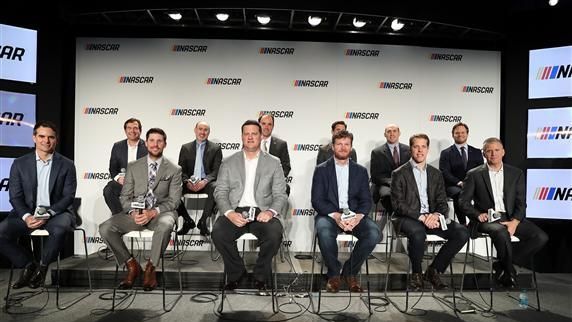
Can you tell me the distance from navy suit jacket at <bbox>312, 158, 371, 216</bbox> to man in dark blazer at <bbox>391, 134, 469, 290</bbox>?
0.35 m

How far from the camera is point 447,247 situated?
3.99 meters

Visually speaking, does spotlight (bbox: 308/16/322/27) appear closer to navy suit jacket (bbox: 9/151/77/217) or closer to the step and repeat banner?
the step and repeat banner

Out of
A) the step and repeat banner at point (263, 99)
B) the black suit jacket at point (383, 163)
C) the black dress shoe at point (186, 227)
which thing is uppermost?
the step and repeat banner at point (263, 99)

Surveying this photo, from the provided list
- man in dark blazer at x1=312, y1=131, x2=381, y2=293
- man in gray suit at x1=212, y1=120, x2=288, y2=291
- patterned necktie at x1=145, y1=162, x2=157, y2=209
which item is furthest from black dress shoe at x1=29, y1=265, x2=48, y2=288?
man in dark blazer at x1=312, y1=131, x2=381, y2=293

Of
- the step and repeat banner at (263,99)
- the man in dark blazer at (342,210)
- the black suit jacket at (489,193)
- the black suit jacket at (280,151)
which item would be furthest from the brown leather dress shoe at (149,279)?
the black suit jacket at (489,193)

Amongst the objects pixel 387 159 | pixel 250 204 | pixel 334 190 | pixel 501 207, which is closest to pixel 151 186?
pixel 250 204

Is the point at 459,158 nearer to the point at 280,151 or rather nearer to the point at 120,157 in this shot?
the point at 280,151

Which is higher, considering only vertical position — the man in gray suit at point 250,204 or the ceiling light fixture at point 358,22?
the ceiling light fixture at point 358,22

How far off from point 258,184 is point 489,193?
2.40 meters

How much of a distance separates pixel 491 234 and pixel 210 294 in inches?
113

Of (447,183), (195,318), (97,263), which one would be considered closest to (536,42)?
(447,183)

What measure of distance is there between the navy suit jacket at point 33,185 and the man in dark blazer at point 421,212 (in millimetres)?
3287

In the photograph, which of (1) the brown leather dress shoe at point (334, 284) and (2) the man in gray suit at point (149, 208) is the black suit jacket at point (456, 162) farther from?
(2) the man in gray suit at point (149, 208)

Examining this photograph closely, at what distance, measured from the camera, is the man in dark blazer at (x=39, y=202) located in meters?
3.69
